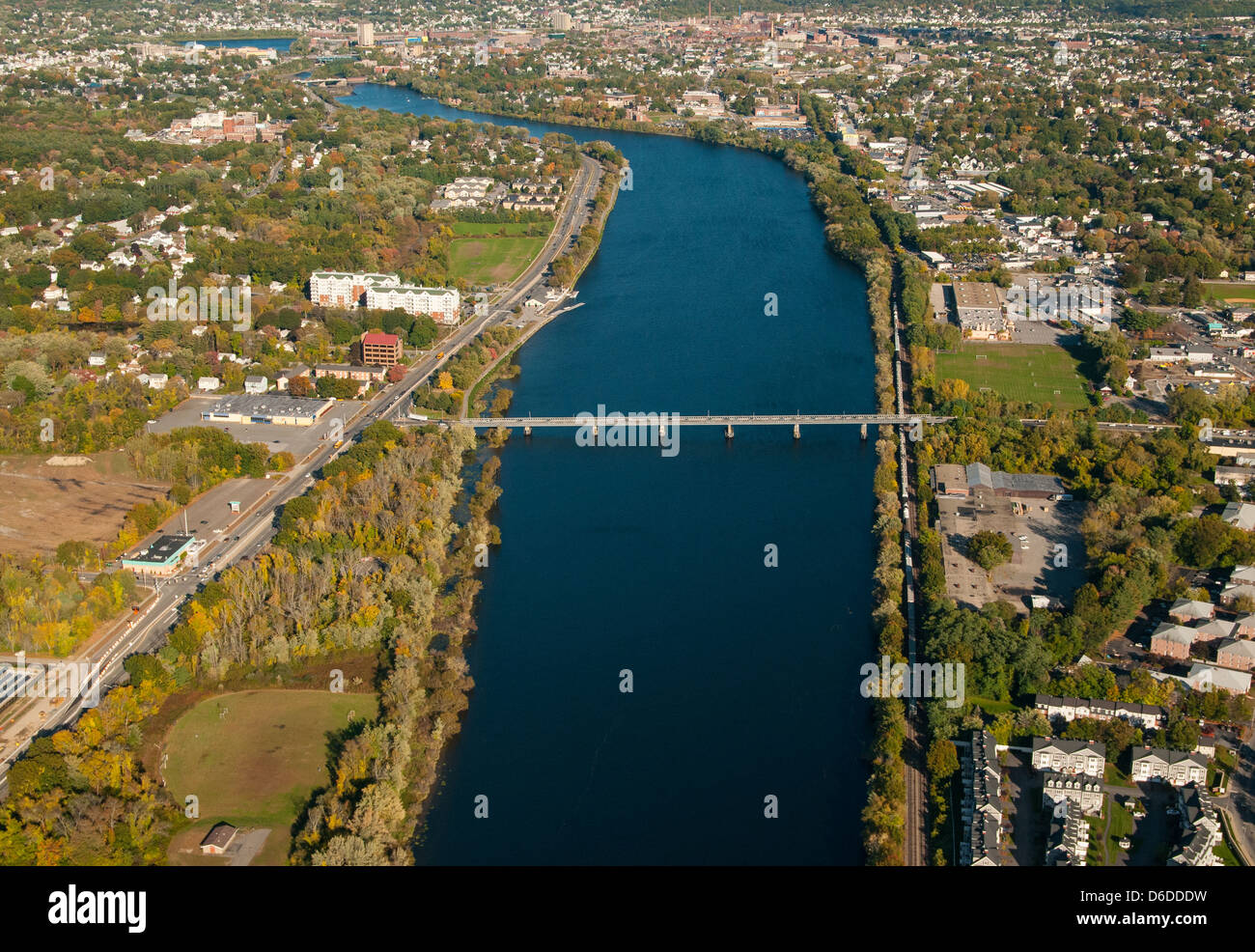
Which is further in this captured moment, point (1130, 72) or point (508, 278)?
point (1130, 72)

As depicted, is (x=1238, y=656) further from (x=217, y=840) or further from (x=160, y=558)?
(x=160, y=558)

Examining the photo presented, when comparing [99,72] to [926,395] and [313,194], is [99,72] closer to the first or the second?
[313,194]

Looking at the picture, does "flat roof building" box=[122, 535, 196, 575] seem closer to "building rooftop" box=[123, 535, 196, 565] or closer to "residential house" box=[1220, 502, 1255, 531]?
"building rooftop" box=[123, 535, 196, 565]

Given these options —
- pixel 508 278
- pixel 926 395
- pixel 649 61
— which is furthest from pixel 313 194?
pixel 649 61

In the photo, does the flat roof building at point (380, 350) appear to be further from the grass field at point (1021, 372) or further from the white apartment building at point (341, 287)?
the grass field at point (1021, 372)

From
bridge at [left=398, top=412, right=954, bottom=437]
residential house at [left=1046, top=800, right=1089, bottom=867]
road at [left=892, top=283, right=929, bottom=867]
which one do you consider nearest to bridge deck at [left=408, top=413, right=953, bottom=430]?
bridge at [left=398, top=412, right=954, bottom=437]

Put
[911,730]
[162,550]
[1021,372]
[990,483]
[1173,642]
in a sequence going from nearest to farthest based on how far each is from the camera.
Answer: [911,730]
[1173,642]
[162,550]
[990,483]
[1021,372]

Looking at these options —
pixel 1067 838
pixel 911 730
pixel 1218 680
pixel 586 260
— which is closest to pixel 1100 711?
pixel 1218 680
